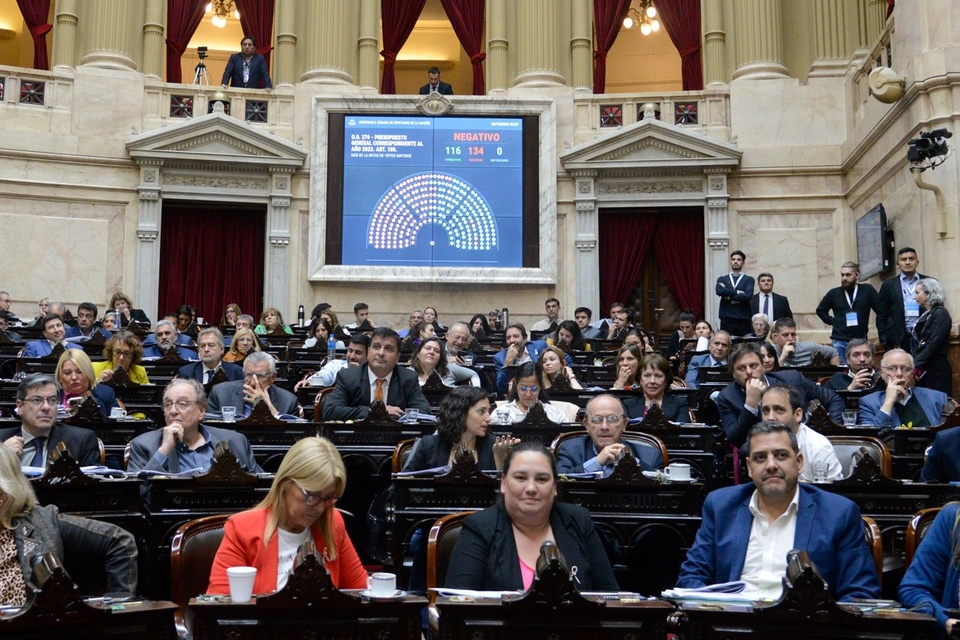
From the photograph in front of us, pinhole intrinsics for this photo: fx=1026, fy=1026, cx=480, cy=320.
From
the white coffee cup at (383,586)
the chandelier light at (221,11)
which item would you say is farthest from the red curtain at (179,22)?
the white coffee cup at (383,586)

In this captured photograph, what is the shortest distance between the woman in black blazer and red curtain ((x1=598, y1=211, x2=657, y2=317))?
21.4ft

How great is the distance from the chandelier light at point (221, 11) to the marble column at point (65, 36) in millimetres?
4689

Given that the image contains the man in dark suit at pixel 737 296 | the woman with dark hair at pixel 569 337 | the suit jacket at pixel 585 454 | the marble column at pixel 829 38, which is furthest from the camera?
the marble column at pixel 829 38

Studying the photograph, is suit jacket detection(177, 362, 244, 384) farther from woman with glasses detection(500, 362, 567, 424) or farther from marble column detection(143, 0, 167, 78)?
marble column detection(143, 0, 167, 78)

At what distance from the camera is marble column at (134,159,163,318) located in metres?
13.7

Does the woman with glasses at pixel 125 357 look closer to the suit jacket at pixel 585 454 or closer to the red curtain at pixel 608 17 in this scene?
the suit jacket at pixel 585 454

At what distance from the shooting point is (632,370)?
7039 millimetres

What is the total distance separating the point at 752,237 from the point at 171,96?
27.0 feet

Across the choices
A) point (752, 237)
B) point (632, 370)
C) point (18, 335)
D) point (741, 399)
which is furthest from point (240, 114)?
point (741, 399)

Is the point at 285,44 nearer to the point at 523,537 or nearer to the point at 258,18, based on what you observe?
the point at 258,18

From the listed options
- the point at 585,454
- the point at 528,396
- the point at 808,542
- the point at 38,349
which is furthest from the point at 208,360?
the point at 808,542

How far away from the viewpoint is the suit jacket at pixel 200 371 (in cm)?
735

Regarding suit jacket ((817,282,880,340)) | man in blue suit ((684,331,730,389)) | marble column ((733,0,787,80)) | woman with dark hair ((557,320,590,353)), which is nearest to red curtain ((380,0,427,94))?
marble column ((733,0,787,80))

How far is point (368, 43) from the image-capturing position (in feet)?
51.6
